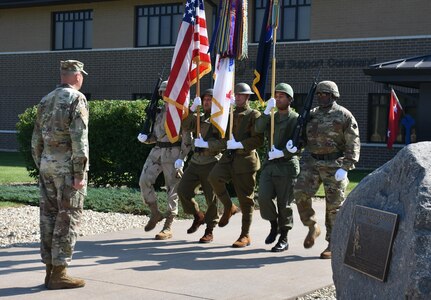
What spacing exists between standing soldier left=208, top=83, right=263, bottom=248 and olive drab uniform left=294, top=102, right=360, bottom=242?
73 cm

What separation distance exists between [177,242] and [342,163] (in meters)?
2.29

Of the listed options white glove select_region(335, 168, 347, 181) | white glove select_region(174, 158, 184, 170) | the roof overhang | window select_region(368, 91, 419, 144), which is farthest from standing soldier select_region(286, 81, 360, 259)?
window select_region(368, 91, 419, 144)

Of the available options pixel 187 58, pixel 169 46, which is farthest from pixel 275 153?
pixel 169 46

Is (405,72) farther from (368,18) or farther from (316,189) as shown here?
(368,18)

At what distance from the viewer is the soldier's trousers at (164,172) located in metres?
9.38

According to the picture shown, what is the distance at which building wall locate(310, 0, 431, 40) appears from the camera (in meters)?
22.0

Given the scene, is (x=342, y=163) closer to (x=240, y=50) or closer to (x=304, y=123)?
(x=304, y=123)

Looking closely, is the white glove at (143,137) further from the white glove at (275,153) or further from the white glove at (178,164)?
the white glove at (275,153)

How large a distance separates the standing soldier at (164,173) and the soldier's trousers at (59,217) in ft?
9.08

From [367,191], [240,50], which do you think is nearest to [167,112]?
[240,50]

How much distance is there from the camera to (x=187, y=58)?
32.4 ft

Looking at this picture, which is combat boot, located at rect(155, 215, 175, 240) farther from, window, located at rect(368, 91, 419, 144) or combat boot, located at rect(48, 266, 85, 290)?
window, located at rect(368, 91, 419, 144)

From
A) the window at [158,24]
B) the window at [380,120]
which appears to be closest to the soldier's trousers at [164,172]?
the window at [380,120]

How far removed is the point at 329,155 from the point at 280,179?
25.3 inches
